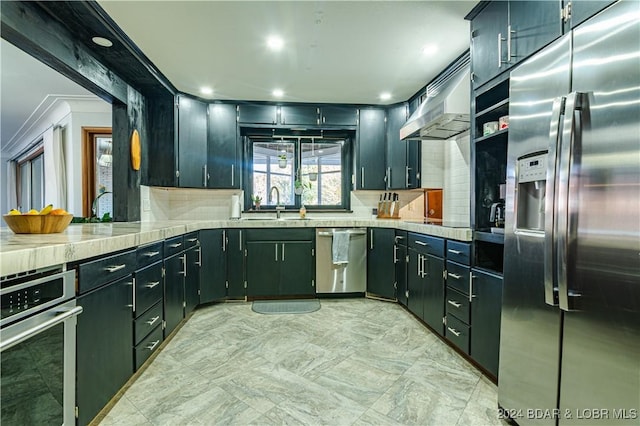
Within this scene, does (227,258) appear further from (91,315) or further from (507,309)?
(507,309)

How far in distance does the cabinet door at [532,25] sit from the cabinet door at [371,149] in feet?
7.02

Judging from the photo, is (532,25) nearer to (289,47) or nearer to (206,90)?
(289,47)

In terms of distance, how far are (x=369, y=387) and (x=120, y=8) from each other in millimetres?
2914

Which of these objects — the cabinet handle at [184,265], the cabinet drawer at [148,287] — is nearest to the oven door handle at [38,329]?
the cabinet drawer at [148,287]

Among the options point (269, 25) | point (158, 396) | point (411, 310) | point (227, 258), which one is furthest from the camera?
point (227, 258)

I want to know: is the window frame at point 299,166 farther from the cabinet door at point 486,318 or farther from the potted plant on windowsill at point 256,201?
the cabinet door at point 486,318

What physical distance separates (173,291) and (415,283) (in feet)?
7.07

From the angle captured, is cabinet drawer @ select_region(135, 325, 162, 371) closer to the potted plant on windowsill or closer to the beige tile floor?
the beige tile floor

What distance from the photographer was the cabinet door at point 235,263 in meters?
3.41

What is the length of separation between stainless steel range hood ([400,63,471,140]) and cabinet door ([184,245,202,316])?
239 cm

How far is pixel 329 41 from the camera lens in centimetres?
240

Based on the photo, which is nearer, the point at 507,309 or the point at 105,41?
the point at 507,309

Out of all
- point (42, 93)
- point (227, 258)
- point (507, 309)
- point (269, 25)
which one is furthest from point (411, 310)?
point (42, 93)

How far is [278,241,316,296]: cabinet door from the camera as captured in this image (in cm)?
348
